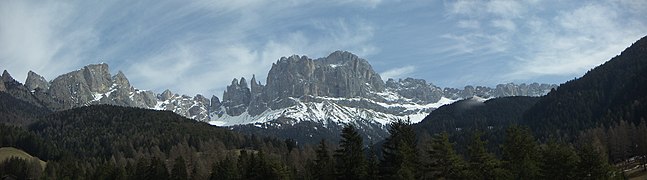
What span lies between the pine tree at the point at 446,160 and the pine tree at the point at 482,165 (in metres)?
1.32

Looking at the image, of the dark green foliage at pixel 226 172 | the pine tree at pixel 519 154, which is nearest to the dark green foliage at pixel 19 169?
the dark green foliage at pixel 226 172

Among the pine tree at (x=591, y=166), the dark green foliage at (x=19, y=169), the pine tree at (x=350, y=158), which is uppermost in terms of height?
the dark green foliage at (x=19, y=169)

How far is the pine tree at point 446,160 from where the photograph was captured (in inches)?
2478

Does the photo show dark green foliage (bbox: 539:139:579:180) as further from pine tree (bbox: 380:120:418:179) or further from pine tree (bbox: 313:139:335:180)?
pine tree (bbox: 313:139:335:180)

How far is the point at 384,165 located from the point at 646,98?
15730 centimetres

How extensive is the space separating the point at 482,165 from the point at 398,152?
9489 mm

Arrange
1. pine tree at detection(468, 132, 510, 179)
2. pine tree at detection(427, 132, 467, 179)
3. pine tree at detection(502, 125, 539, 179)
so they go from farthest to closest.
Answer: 1. pine tree at detection(502, 125, 539, 179)
2. pine tree at detection(468, 132, 510, 179)
3. pine tree at detection(427, 132, 467, 179)

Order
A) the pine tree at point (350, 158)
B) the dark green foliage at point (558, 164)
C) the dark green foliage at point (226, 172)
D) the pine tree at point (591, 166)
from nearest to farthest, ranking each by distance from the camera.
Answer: the pine tree at point (591, 166) < the dark green foliage at point (558, 164) < the pine tree at point (350, 158) < the dark green foliage at point (226, 172)

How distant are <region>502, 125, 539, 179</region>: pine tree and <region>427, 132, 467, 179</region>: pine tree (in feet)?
29.5

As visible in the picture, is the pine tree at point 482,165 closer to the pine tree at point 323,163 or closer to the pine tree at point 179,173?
the pine tree at point 323,163

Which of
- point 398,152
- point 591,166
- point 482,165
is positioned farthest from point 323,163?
point 591,166

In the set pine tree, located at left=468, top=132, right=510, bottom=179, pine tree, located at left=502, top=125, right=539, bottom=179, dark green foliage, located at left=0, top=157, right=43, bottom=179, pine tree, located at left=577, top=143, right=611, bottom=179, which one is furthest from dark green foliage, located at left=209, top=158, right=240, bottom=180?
dark green foliage, located at left=0, top=157, right=43, bottom=179

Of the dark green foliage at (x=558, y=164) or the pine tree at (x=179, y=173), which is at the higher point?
the pine tree at (x=179, y=173)

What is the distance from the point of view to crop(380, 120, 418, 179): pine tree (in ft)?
223
